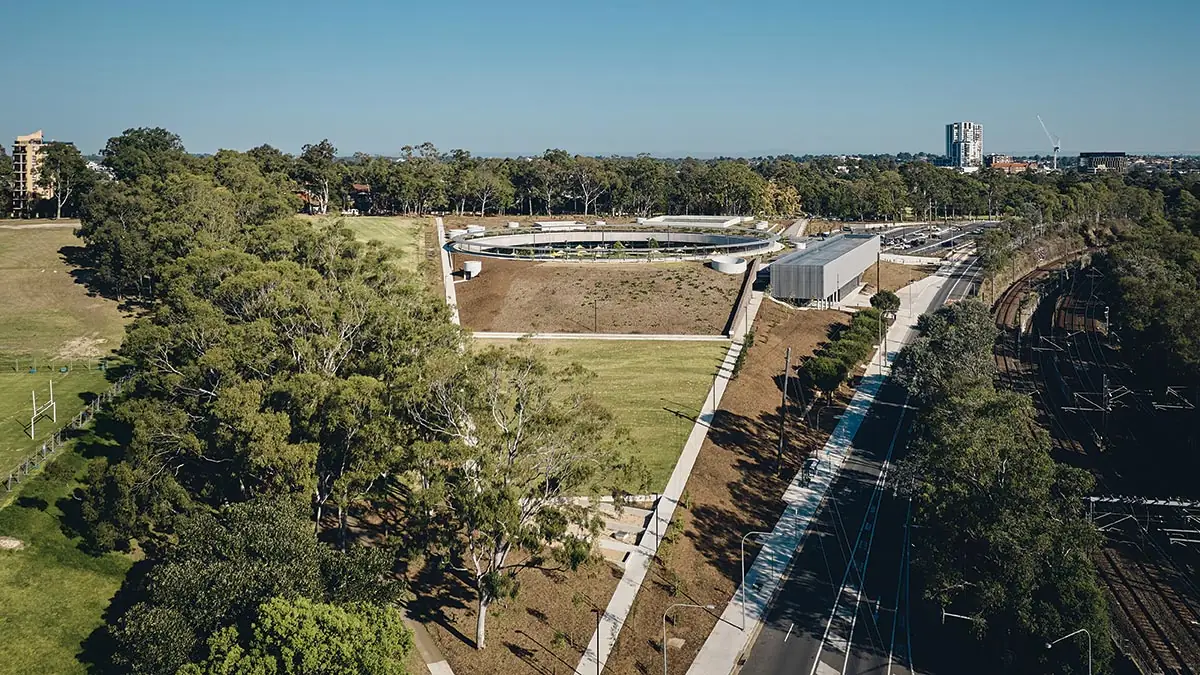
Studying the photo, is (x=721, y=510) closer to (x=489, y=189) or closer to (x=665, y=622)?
(x=665, y=622)

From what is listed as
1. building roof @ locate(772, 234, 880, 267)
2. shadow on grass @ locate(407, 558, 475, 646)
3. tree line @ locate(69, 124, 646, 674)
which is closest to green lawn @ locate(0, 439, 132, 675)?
tree line @ locate(69, 124, 646, 674)

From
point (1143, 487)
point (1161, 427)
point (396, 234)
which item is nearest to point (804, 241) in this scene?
point (396, 234)

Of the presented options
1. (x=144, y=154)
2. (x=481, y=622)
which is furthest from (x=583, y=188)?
(x=481, y=622)

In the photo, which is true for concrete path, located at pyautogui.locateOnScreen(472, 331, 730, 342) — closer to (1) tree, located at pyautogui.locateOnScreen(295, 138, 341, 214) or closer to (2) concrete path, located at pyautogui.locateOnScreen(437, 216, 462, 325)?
(2) concrete path, located at pyautogui.locateOnScreen(437, 216, 462, 325)

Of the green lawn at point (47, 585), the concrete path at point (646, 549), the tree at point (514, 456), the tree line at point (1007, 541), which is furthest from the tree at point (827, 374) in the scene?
the green lawn at point (47, 585)

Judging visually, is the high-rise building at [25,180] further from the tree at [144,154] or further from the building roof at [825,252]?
the building roof at [825,252]
